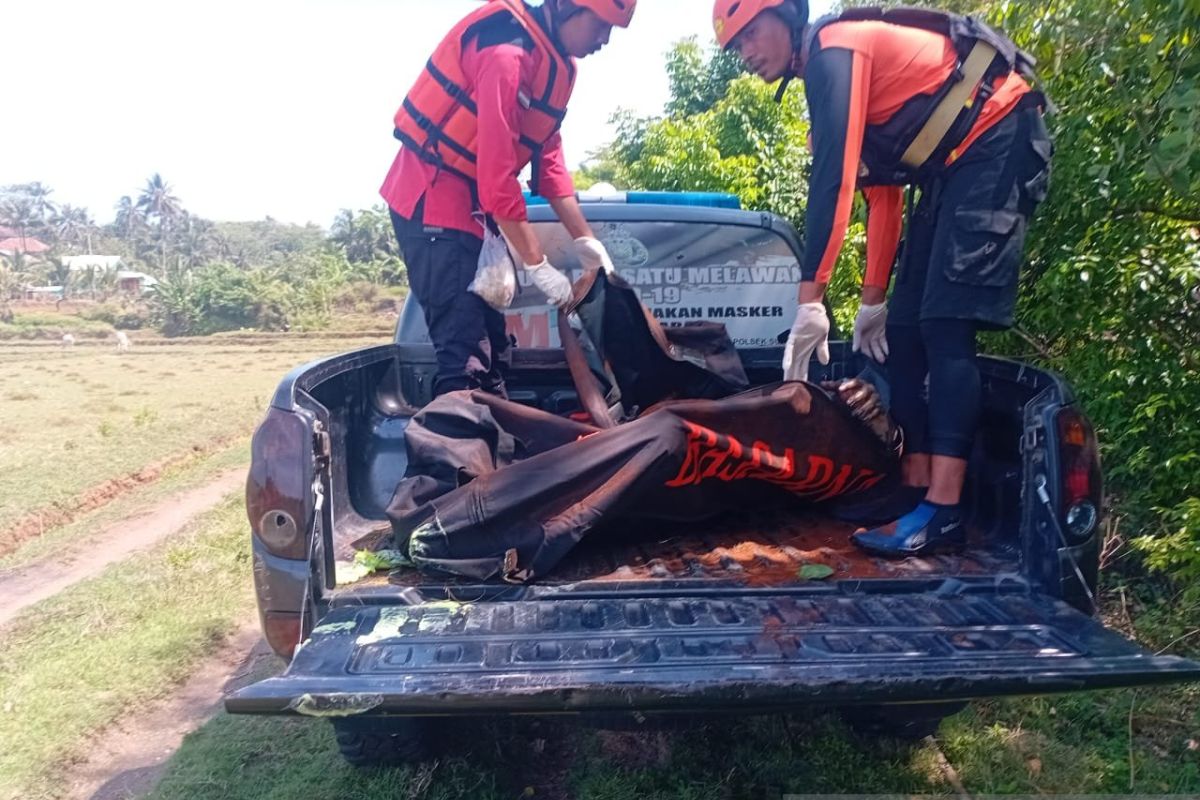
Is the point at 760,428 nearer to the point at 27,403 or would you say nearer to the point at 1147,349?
the point at 1147,349

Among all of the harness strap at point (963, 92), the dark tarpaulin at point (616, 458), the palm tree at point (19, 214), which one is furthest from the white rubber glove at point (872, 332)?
the palm tree at point (19, 214)

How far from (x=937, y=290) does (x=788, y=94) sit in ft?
18.5

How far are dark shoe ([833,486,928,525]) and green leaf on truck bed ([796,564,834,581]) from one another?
436mm

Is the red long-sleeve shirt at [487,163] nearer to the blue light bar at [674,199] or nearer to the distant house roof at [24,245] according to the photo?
the blue light bar at [674,199]

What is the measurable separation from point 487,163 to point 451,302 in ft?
1.78

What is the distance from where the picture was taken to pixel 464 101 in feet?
10.8

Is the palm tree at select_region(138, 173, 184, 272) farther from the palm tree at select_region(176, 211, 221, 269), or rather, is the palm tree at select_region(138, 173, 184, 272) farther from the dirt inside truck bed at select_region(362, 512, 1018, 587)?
the dirt inside truck bed at select_region(362, 512, 1018, 587)

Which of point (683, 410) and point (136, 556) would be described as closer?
point (683, 410)

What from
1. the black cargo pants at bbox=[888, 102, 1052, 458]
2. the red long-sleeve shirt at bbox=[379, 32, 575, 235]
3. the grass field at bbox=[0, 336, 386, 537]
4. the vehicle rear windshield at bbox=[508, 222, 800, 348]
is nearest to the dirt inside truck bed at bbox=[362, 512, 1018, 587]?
the black cargo pants at bbox=[888, 102, 1052, 458]

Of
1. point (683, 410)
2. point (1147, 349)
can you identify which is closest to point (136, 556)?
point (683, 410)

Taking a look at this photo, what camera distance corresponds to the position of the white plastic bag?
3.38 metres

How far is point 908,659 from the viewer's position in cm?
204

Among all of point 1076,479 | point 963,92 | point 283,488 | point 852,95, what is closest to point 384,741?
point 283,488

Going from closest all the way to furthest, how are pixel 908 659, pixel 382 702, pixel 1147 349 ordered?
pixel 382 702 < pixel 908 659 < pixel 1147 349
